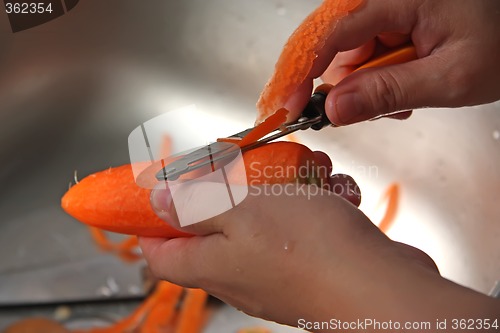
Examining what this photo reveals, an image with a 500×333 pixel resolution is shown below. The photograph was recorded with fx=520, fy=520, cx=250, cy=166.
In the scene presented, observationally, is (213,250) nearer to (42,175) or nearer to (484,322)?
(484,322)

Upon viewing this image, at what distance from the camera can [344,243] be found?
358mm

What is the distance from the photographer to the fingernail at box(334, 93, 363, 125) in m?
0.50

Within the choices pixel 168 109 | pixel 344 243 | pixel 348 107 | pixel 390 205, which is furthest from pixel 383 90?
pixel 168 109

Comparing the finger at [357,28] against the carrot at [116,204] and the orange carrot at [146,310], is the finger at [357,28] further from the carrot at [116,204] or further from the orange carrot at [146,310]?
the orange carrot at [146,310]

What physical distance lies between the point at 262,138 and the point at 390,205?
0.48 meters

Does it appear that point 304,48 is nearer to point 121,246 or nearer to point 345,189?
point 345,189

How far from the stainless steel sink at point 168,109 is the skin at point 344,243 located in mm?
340

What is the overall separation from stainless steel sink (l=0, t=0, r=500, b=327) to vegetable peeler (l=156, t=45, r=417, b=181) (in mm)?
333

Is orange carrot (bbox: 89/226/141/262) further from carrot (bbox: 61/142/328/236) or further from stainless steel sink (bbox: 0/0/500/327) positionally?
carrot (bbox: 61/142/328/236)

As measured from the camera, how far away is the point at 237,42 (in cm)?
100

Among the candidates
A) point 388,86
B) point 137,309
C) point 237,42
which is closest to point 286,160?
point 388,86

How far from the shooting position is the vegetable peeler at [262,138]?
46 centimetres

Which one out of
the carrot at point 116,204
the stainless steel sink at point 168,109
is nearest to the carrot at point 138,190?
the carrot at point 116,204

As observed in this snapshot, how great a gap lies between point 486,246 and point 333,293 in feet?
1.93
